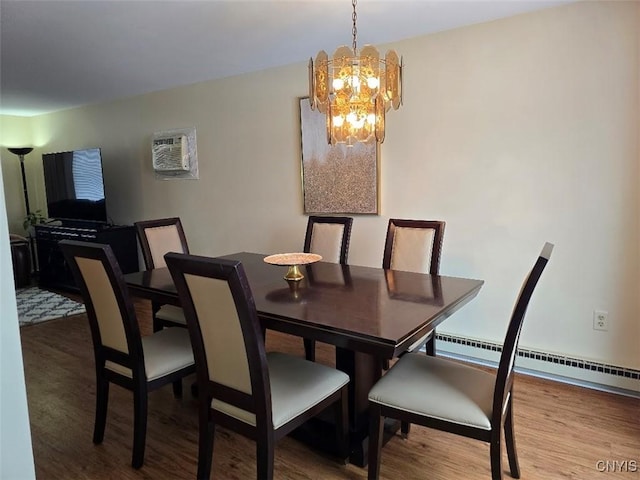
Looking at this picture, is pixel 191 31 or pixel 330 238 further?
pixel 330 238

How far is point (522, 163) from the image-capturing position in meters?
2.81

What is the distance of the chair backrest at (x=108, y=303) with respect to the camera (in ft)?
6.31

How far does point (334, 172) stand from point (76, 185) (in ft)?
11.9

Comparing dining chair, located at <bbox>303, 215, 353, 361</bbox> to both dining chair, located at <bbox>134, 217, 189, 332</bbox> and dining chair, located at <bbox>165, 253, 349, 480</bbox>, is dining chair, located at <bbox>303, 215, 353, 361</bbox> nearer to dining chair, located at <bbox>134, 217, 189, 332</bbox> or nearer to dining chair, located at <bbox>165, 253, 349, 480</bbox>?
dining chair, located at <bbox>134, 217, 189, 332</bbox>

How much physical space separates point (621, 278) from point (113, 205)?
17.5 ft

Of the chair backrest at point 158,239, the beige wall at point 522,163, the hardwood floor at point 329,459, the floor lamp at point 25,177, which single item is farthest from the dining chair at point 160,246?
the floor lamp at point 25,177

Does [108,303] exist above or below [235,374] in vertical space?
above

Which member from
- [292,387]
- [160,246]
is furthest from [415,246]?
[160,246]

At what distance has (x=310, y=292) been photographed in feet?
6.92

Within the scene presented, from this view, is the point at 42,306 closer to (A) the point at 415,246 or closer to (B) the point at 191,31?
(B) the point at 191,31

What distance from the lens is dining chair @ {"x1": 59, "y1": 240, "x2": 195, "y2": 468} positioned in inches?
76.7

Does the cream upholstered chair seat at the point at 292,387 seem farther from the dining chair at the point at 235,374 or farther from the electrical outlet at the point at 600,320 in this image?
the electrical outlet at the point at 600,320

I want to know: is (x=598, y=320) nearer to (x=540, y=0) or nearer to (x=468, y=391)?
(x=468, y=391)

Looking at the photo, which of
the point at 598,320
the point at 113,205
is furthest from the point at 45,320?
the point at 598,320
